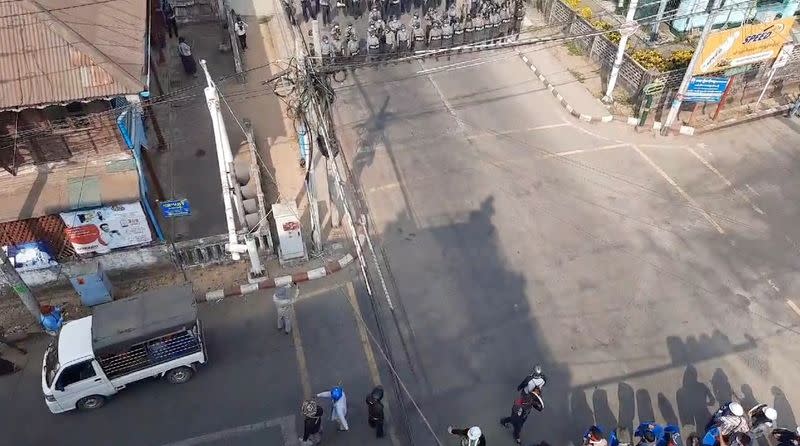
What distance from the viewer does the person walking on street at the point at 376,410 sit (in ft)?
34.7

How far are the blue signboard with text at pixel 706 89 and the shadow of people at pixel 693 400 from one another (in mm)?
10288

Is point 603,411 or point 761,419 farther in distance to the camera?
point 603,411

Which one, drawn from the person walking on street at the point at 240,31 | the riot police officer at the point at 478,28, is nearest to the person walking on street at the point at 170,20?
the person walking on street at the point at 240,31

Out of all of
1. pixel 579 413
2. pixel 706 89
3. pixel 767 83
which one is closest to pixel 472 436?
pixel 579 413

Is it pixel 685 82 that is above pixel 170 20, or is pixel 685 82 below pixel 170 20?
above

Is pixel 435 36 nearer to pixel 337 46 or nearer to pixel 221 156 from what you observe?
pixel 337 46

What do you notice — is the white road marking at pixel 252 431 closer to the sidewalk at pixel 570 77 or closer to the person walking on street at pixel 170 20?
the sidewalk at pixel 570 77

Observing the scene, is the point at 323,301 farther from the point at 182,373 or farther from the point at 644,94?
the point at 644,94

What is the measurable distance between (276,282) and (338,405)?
15.0ft

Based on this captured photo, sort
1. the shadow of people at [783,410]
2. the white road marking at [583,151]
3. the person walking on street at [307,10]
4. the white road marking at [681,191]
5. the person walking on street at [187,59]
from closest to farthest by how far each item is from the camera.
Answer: the shadow of people at [783,410]
the white road marking at [681,191]
the white road marking at [583,151]
the person walking on street at [187,59]
the person walking on street at [307,10]

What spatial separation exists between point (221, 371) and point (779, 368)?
13.0 m

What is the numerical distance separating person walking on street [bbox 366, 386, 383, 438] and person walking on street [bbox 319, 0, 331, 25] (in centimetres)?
2000

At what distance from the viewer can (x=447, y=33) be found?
23484 mm

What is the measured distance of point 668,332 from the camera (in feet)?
43.9
